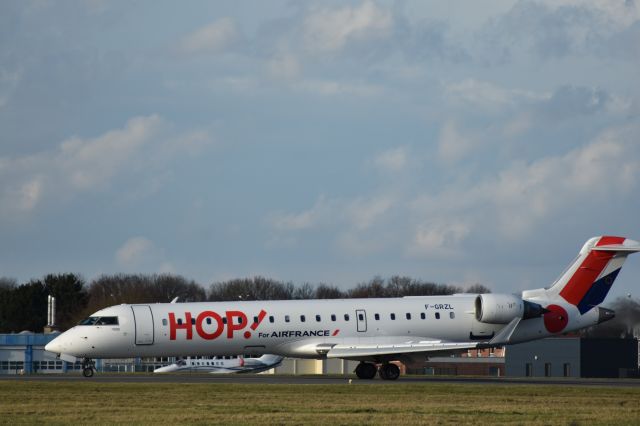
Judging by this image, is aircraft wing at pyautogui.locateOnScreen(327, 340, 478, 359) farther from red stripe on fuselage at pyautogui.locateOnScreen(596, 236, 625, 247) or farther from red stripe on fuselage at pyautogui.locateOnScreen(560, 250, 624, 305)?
red stripe on fuselage at pyautogui.locateOnScreen(596, 236, 625, 247)

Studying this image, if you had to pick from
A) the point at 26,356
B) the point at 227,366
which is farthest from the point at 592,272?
the point at 26,356

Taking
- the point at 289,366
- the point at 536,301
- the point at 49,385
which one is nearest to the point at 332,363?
the point at 289,366

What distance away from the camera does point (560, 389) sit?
137ft

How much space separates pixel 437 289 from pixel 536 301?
86605 mm

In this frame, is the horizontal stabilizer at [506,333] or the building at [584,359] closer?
the horizontal stabilizer at [506,333]

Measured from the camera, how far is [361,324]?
50.3 m

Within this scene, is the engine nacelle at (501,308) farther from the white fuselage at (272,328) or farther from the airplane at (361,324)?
the white fuselage at (272,328)

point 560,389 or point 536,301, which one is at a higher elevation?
point 536,301

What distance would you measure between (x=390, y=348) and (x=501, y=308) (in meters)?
5.28

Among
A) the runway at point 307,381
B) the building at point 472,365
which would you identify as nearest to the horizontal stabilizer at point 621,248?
the runway at point 307,381

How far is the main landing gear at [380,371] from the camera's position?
163 ft

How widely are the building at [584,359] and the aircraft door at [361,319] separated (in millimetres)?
34782

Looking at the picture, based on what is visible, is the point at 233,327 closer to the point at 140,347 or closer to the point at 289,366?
the point at 140,347

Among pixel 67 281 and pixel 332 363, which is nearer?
pixel 332 363
